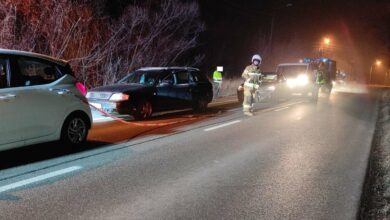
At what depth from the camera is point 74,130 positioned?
7.84m

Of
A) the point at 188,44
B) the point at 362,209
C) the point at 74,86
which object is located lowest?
the point at 362,209

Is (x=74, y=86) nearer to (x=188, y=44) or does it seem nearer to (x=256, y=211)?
(x=256, y=211)

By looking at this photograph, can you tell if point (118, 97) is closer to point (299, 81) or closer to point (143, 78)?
point (143, 78)

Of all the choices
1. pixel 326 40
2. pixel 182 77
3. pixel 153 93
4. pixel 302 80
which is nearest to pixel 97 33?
pixel 182 77

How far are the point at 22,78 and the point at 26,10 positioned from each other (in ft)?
34.8

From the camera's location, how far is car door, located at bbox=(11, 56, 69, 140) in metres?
6.66

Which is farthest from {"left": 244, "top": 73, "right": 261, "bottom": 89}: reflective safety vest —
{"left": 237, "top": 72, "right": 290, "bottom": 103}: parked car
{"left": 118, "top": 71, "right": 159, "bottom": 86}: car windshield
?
{"left": 237, "top": 72, "right": 290, "bottom": 103}: parked car

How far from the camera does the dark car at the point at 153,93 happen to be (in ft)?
39.2

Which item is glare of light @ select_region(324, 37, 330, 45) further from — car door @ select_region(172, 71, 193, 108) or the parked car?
car door @ select_region(172, 71, 193, 108)

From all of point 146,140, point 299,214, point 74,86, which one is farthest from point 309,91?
point 299,214

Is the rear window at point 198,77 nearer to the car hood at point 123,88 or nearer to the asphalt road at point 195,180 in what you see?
the car hood at point 123,88

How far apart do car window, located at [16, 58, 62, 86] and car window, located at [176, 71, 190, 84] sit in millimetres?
7014

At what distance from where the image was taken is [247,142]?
9203 mm

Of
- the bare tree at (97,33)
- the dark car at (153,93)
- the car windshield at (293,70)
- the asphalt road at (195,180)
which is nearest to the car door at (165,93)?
the dark car at (153,93)
